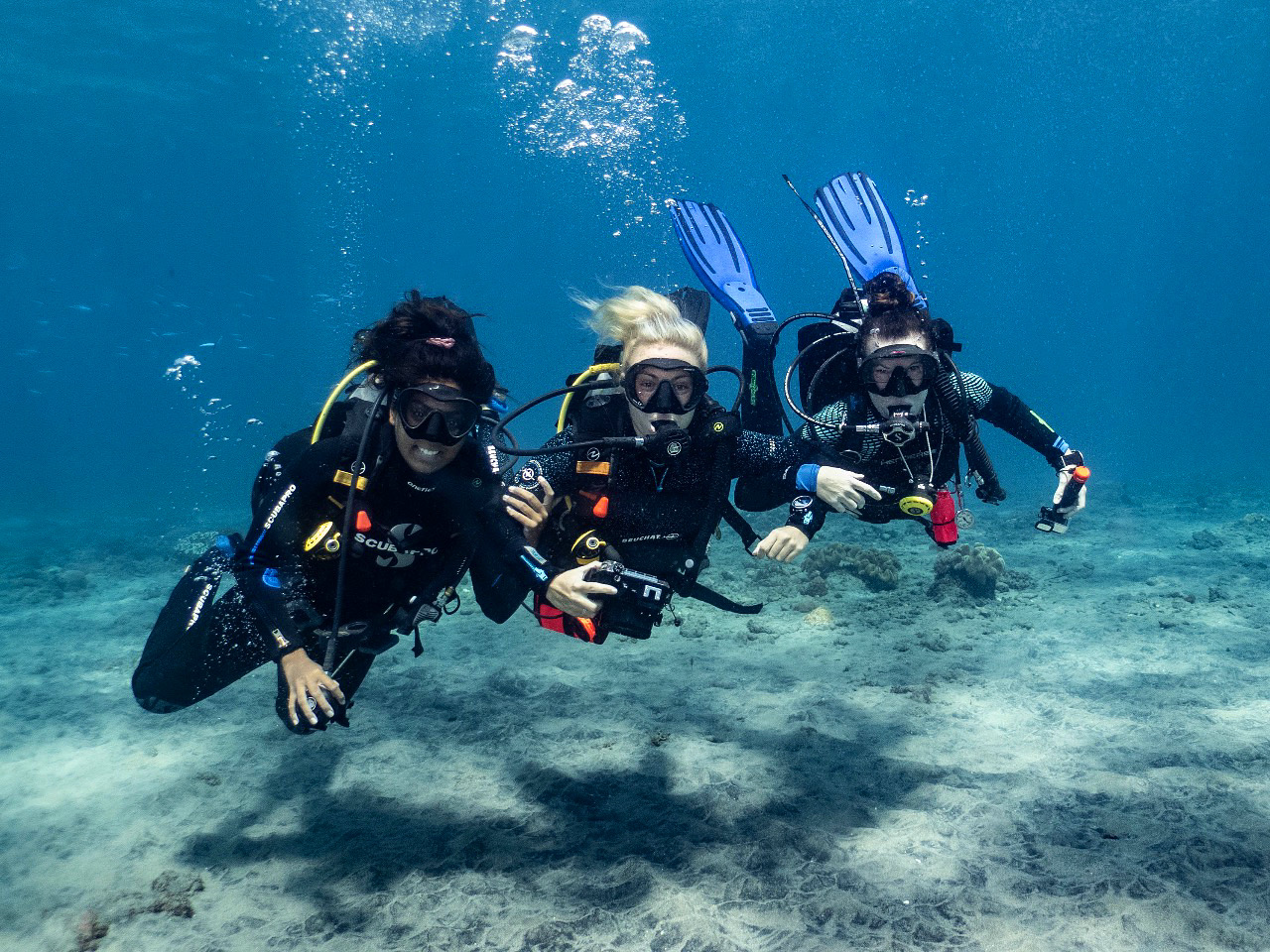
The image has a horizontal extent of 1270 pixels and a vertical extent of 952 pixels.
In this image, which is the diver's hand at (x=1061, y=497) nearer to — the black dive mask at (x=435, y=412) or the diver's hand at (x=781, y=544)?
the diver's hand at (x=781, y=544)

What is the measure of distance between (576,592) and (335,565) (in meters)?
1.57

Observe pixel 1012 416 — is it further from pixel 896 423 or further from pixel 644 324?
pixel 644 324

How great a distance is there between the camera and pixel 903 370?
450cm

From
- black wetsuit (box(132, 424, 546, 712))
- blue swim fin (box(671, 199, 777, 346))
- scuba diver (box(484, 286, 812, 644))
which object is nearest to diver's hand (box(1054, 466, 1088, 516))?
scuba diver (box(484, 286, 812, 644))

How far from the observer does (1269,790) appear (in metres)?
4.04

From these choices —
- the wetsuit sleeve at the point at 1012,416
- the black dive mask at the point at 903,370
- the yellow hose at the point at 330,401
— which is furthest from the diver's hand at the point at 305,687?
the wetsuit sleeve at the point at 1012,416

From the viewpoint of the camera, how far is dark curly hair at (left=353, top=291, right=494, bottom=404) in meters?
3.65

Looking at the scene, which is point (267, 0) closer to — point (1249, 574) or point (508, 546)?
point (508, 546)

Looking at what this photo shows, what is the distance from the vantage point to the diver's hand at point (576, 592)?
3379 mm

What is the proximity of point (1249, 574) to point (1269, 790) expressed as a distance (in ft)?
26.7

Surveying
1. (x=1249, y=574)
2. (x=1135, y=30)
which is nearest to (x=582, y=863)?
(x=1249, y=574)

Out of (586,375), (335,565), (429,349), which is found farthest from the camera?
(586,375)

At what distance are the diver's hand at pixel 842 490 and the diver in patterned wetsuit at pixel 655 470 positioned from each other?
0.19m

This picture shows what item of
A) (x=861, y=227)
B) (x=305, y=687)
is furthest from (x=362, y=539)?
(x=861, y=227)
